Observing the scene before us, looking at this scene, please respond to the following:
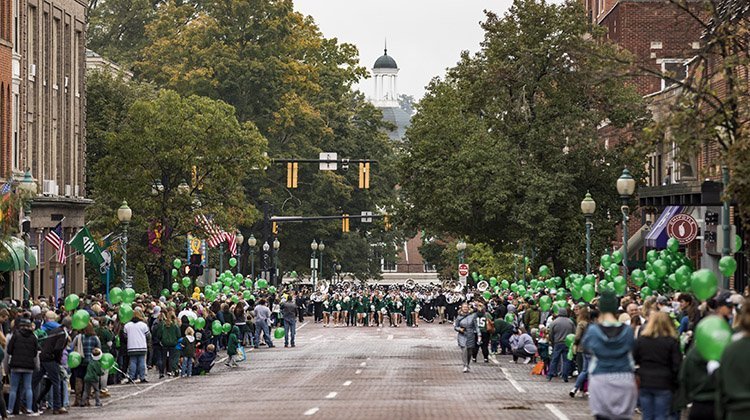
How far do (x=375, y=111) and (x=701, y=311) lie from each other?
81.4 metres

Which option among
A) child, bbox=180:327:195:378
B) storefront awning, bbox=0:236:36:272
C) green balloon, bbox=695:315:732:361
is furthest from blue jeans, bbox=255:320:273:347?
green balloon, bbox=695:315:732:361

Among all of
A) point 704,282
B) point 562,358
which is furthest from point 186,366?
point 704,282

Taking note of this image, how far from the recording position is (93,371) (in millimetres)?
30141

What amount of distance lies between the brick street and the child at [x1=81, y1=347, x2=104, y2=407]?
380 millimetres

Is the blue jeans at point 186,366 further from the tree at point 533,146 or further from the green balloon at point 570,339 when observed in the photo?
the tree at point 533,146

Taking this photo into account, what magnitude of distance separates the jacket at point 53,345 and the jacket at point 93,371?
2.06 metres

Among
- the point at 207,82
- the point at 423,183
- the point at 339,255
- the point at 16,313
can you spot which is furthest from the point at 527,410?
the point at 339,255

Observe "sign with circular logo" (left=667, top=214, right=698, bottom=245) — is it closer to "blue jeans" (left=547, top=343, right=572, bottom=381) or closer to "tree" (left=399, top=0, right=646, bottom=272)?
"blue jeans" (left=547, top=343, right=572, bottom=381)

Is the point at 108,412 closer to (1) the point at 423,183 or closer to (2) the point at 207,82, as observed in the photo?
(1) the point at 423,183

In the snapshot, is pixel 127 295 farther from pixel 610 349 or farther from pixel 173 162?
pixel 173 162

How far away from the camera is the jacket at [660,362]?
19078mm

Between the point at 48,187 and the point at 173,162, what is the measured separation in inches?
193

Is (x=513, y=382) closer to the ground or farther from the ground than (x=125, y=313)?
closer to the ground

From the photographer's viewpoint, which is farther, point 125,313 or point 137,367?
point 137,367
